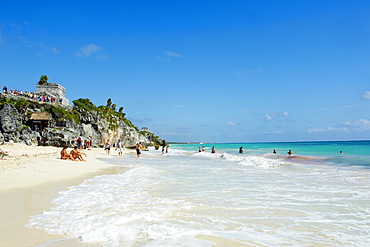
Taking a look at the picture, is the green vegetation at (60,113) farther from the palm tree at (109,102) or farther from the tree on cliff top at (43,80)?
the palm tree at (109,102)

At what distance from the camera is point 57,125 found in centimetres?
4138

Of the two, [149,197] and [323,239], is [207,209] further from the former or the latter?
[323,239]

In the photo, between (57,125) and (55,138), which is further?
(57,125)

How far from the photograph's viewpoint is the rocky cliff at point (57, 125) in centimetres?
3331

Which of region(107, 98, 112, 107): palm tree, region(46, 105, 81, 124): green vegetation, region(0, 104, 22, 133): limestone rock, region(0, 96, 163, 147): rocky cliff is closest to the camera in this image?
region(0, 104, 22, 133): limestone rock

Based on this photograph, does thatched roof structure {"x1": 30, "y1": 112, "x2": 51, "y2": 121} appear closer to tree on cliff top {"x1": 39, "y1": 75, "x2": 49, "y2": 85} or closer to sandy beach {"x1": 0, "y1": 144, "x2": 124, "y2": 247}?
tree on cliff top {"x1": 39, "y1": 75, "x2": 49, "y2": 85}

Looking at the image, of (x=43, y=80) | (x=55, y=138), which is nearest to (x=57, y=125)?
(x=55, y=138)

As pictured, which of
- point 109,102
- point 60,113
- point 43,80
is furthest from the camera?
point 109,102

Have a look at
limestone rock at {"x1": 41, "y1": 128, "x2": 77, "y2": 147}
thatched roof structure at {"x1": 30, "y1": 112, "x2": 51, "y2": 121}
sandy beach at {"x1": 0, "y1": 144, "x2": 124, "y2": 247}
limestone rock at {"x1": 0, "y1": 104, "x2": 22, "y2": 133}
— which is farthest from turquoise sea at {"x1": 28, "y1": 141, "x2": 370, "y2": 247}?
thatched roof structure at {"x1": 30, "y1": 112, "x2": 51, "y2": 121}

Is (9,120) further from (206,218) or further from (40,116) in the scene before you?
(206,218)

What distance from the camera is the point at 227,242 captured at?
140 inches

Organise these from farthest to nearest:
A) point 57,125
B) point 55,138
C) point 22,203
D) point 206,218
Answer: point 57,125 < point 55,138 < point 22,203 < point 206,218

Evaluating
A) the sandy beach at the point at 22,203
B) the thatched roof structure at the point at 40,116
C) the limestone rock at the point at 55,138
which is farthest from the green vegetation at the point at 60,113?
the sandy beach at the point at 22,203

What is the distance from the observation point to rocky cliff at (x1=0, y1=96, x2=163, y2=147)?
33312 mm
